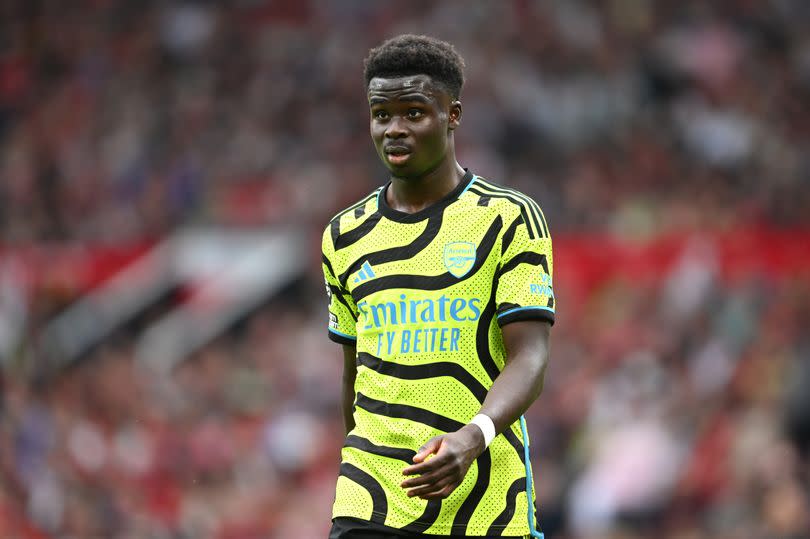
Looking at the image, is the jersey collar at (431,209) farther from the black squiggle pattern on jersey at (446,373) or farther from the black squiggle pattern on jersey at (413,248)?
the black squiggle pattern on jersey at (446,373)

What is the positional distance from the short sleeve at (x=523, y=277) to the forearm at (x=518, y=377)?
0.05m

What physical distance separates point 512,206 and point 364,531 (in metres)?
1.09

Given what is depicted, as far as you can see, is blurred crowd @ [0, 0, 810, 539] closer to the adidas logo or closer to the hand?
the adidas logo

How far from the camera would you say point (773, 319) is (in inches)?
485

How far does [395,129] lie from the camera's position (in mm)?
4598

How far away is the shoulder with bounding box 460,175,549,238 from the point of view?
182 inches

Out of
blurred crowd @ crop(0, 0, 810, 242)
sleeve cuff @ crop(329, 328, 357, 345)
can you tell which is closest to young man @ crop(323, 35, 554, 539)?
sleeve cuff @ crop(329, 328, 357, 345)

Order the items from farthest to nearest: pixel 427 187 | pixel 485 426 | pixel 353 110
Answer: pixel 353 110, pixel 427 187, pixel 485 426

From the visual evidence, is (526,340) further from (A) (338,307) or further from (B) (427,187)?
(A) (338,307)

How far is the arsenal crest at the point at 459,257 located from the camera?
15.0 feet

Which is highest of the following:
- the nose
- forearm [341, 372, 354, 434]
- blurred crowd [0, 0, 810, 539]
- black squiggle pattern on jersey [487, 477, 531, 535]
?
the nose

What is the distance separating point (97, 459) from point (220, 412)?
47.9 inches

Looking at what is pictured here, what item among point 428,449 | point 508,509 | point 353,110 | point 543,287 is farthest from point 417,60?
point 353,110

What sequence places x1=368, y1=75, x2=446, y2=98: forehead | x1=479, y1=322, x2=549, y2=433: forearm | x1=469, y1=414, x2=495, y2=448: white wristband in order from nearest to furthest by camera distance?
x1=469, y1=414, x2=495, y2=448: white wristband → x1=479, y1=322, x2=549, y2=433: forearm → x1=368, y1=75, x2=446, y2=98: forehead
